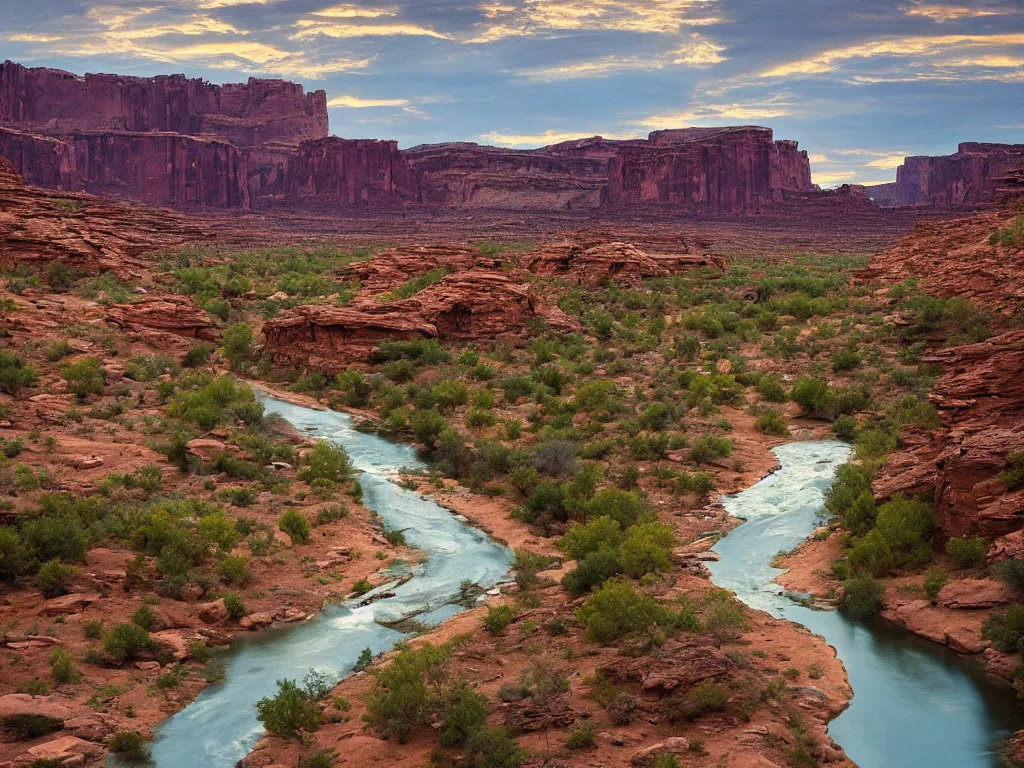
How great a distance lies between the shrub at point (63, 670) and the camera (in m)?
17.7

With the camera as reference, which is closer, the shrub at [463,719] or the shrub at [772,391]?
the shrub at [463,719]

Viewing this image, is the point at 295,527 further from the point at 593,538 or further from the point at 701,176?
the point at 701,176

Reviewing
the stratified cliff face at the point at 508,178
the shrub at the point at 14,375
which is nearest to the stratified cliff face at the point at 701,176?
the stratified cliff face at the point at 508,178

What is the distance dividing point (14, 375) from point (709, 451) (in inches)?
814

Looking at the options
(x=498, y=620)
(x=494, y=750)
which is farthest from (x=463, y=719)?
(x=498, y=620)

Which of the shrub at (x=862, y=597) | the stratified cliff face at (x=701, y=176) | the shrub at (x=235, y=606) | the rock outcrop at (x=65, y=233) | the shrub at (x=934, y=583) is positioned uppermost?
the stratified cliff face at (x=701, y=176)

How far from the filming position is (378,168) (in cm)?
15475

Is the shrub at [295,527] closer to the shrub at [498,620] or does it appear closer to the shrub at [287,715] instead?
the shrub at [498,620]

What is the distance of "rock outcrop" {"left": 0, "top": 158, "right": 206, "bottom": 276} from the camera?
51500 millimetres

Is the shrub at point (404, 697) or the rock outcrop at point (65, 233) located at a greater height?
the rock outcrop at point (65, 233)

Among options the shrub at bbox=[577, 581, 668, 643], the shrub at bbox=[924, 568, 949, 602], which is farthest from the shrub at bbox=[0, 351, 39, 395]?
the shrub at bbox=[924, 568, 949, 602]

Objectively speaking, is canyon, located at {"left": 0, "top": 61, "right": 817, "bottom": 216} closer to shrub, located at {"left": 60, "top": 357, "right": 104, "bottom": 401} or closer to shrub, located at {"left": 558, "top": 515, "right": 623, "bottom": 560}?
shrub, located at {"left": 60, "top": 357, "right": 104, "bottom": 401}

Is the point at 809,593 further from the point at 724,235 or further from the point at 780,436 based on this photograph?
the point at 724,235

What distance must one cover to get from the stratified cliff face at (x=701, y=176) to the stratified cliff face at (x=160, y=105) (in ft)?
211
